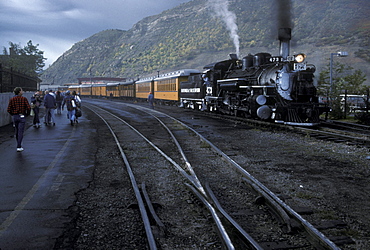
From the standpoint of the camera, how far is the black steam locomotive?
1507 cm

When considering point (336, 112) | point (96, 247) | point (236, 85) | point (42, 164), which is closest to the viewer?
point (96, 247)

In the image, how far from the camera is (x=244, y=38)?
11544 cm

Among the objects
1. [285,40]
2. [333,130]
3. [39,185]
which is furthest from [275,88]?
[39,185]

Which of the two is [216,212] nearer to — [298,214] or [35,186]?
[298,214]

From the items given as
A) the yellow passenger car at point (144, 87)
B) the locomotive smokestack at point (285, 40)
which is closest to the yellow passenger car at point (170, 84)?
the yellow passenger car at point (144, 87)

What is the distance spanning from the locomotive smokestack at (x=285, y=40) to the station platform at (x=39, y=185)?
10642 mm

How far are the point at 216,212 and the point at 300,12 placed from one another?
127315mm

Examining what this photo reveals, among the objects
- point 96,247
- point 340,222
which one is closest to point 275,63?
point 340,222

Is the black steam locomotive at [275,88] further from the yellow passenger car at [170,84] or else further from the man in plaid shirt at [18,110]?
the yellow passenger car at [170,84]

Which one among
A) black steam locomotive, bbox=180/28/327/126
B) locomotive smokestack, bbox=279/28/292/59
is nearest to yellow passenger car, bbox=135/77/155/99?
black steam locomotive, bbox=180/28/327/126

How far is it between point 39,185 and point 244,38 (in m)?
115

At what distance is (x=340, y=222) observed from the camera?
447 cm

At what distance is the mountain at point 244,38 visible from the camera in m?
76.6

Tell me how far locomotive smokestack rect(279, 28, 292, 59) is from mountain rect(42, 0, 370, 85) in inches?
1324
